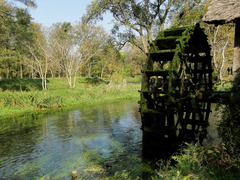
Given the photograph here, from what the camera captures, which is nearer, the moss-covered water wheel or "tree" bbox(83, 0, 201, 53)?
the moss-covered water wheel

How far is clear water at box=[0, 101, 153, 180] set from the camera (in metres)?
6.23

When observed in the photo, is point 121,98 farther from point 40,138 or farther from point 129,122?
point 40,138

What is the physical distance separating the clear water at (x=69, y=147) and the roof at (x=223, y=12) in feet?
Result: 16.7

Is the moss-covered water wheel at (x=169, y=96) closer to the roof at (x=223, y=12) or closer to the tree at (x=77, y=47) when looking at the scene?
the roof at (x=223, y=12)

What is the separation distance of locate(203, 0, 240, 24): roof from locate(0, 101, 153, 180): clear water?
5.09 m

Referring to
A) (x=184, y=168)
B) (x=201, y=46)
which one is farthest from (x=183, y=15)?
(x=184, y=168)

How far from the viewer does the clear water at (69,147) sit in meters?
6.23

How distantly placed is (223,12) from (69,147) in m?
7.26

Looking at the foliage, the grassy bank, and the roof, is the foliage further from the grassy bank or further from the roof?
the grassy bank

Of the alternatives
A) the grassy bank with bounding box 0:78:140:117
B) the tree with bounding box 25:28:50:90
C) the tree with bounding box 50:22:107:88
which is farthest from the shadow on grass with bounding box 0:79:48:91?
the tree with bounding box 50:22:107:88

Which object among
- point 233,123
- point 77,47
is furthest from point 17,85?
point 233,123

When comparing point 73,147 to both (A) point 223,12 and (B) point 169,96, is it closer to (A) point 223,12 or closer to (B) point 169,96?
(B) point 169,96

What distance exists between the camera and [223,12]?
6512 millimetres

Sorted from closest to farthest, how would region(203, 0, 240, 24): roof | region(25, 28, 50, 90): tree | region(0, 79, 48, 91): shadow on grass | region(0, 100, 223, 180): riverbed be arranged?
region(0, 100, 223, 180): riverbed → region(203, 0, 240, 24): roof → region(25, 28, 50, 90): tree → region(0, 79, 48, 91): shadow on grass
